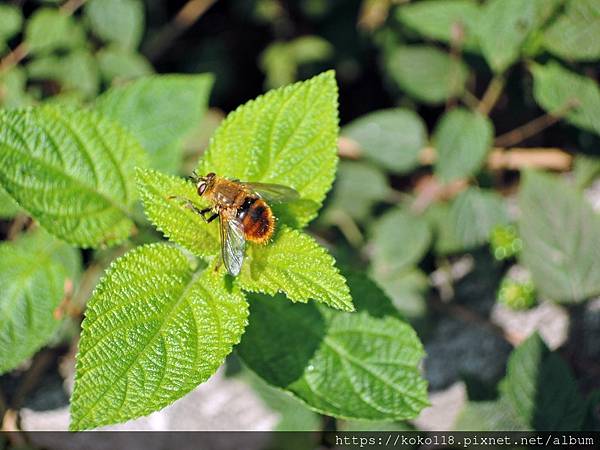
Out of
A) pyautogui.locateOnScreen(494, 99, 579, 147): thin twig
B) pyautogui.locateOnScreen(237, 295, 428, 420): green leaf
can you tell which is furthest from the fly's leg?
pyautogui.locateOnScreen(494, 99, 579, 147): thin twig

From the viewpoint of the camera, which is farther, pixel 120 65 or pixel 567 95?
pixel 120 65

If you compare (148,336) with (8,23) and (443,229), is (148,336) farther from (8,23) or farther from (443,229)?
(8,23)

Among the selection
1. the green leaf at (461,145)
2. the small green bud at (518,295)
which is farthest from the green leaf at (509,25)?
the small green bud at (518,295)

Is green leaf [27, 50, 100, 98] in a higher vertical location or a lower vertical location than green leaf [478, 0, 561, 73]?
lower

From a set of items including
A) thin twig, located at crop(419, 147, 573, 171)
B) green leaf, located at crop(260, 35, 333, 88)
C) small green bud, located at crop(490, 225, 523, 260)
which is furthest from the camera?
green leaf, located at crop(260, 35, 333, 88)

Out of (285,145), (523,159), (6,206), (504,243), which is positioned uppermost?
(285,145)

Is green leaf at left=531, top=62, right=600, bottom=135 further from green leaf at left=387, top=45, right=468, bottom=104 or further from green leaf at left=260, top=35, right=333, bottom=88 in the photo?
green leaf at left=260, top=35, right=333, bottom=88

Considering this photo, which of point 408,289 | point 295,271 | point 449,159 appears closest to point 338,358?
point 295,271

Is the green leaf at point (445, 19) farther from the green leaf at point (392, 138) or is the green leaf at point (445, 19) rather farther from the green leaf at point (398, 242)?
the green leaf at point (398, 242)
